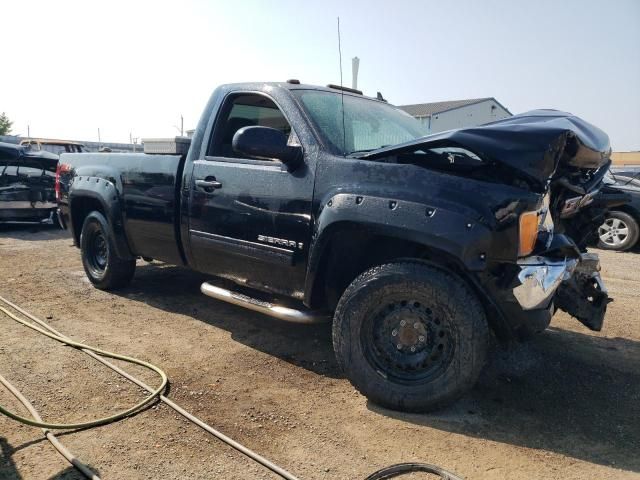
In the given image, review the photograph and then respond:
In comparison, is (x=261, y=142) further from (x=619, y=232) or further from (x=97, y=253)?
(x=619, y=232)

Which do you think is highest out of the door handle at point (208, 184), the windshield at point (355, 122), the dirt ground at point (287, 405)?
the windshield at point (355, 122)

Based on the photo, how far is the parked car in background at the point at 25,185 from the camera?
9.17m

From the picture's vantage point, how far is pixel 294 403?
3088 mm

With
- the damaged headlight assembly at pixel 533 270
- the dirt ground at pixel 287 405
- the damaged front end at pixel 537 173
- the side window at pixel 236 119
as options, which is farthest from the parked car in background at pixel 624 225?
the side window at pixel 236 119

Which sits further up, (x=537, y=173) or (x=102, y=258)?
(x=537, y=173)

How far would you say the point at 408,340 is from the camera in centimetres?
295

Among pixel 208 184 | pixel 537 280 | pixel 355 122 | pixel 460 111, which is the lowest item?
pixel 537 280

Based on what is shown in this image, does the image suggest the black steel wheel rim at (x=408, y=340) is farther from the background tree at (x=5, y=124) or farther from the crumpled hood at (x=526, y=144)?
the background tree at (x=5, y=124)

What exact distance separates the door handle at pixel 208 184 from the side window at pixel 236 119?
26 cm

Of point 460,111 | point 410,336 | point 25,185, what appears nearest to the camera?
point 410,336

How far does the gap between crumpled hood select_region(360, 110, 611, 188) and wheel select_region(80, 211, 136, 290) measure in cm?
328

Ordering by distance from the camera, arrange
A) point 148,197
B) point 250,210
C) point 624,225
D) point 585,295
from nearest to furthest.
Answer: point 585,295
point 250,210
point 148,197
point 624,225

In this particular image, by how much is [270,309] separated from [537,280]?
66.9 inches

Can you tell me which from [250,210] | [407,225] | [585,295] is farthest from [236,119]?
[585,295]
